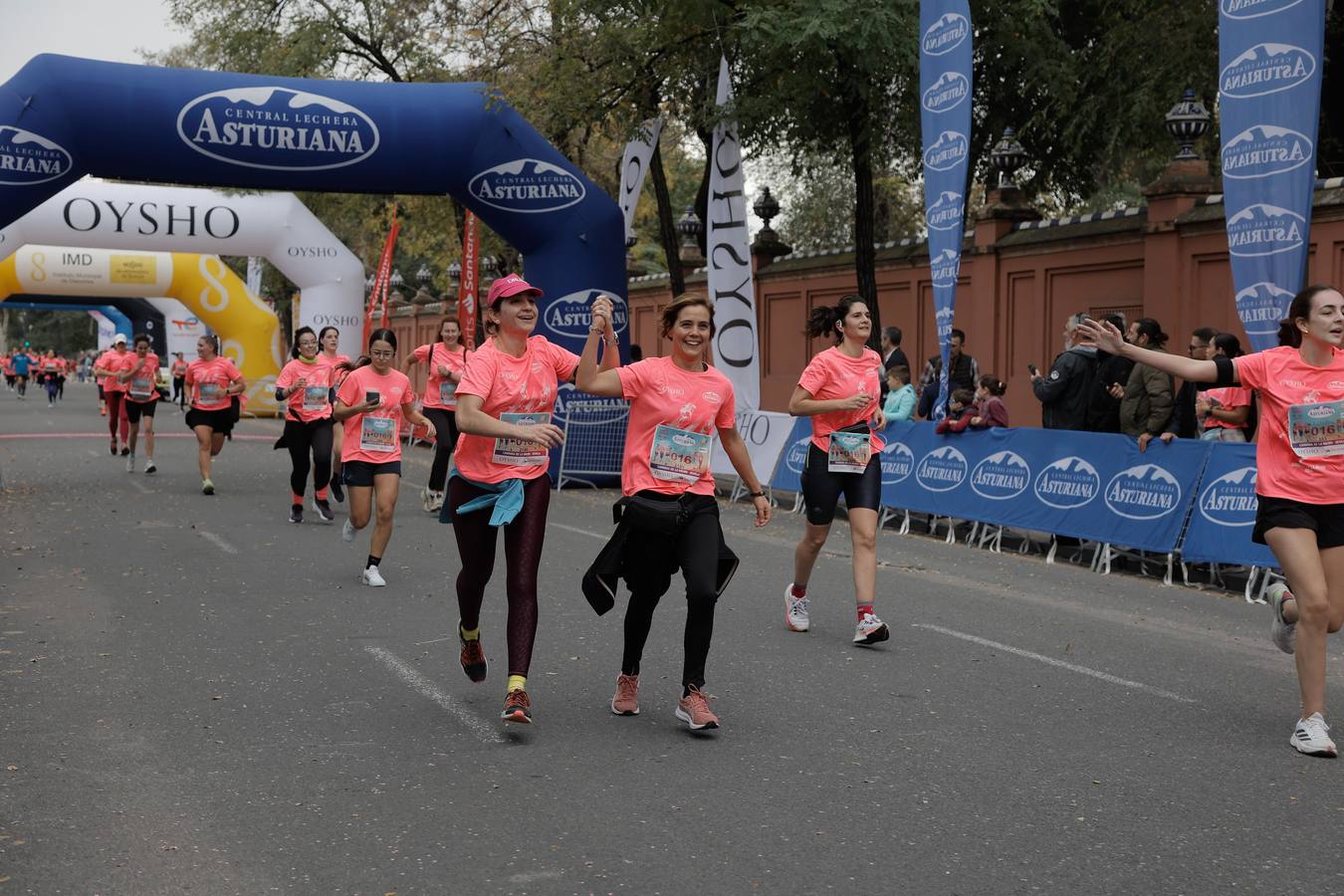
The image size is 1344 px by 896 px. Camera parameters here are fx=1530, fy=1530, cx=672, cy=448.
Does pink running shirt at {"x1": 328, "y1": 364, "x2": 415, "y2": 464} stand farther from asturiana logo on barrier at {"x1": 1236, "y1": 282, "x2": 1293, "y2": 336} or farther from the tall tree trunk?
the tall tree trunk

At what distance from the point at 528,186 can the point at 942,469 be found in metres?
6.93

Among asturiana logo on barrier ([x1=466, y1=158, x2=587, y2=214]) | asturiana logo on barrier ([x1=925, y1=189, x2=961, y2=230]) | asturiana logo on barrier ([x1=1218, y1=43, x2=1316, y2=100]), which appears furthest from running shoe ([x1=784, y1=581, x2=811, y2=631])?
asturiana logo on barrier ([x1=466, y1=158, x2=587, y2=214])

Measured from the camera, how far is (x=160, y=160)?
1675 centimetres

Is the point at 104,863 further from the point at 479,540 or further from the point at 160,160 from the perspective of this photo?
the point at 160,160

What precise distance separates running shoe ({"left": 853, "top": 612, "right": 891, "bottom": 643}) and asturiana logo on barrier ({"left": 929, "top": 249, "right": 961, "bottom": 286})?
296 inches

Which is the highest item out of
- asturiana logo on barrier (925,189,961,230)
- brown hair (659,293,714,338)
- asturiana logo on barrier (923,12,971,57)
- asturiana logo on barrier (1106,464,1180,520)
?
asturiana logo on barrier (923,12,971,57)

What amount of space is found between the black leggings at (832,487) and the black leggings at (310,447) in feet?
24.1

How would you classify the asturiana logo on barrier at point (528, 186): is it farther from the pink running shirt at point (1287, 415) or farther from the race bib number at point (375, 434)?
the pink running shirt at point (1287, 415)

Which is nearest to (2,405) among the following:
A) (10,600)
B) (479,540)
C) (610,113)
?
(610,113)

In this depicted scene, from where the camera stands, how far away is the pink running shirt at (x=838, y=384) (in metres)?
8.26

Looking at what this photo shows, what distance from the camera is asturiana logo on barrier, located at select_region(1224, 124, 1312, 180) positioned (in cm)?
1125

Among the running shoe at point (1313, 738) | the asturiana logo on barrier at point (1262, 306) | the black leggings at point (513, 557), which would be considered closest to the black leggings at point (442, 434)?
the asturiana logo on barrier at point (1262, 306)

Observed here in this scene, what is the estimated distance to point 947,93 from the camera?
14.8 m

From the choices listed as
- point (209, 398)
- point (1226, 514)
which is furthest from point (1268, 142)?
point (209, 398)
